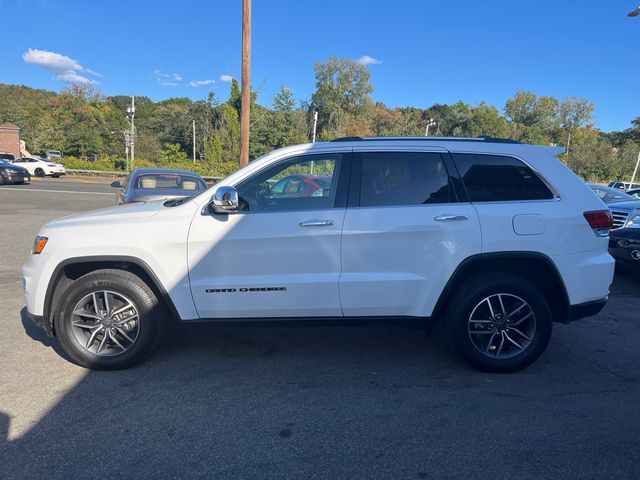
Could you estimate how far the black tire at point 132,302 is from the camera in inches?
140

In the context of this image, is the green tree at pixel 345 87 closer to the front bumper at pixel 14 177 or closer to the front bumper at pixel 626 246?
the front bumper at pixel 14 177

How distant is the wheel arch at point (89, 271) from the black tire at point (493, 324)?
2.32 meters

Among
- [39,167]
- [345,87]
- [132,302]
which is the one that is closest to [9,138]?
[39,167]

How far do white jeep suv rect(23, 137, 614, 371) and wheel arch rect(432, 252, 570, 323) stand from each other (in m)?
0.01

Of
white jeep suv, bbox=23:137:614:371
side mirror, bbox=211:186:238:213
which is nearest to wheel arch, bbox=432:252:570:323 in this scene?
white jeep suv, bbox=23:137:614:371

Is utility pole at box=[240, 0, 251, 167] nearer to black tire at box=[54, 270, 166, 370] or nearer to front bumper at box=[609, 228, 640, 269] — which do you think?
front bumper at box=[609, 228, 640, 269]

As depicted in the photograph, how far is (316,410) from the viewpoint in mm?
3127

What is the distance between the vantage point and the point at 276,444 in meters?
2.73

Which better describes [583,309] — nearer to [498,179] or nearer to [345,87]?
[498,179]

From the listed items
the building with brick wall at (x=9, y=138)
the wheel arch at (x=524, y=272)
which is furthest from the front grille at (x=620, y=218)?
the building with brick wall at (x=9, y=138)

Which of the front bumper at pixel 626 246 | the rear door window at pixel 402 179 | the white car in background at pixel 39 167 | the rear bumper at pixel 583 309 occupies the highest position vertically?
the white car in background at pixel 39 167

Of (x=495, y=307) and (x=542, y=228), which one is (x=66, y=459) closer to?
(x=495, y=307)

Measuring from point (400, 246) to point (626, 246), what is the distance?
497 cm

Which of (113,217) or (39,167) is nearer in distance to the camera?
(113,217)
